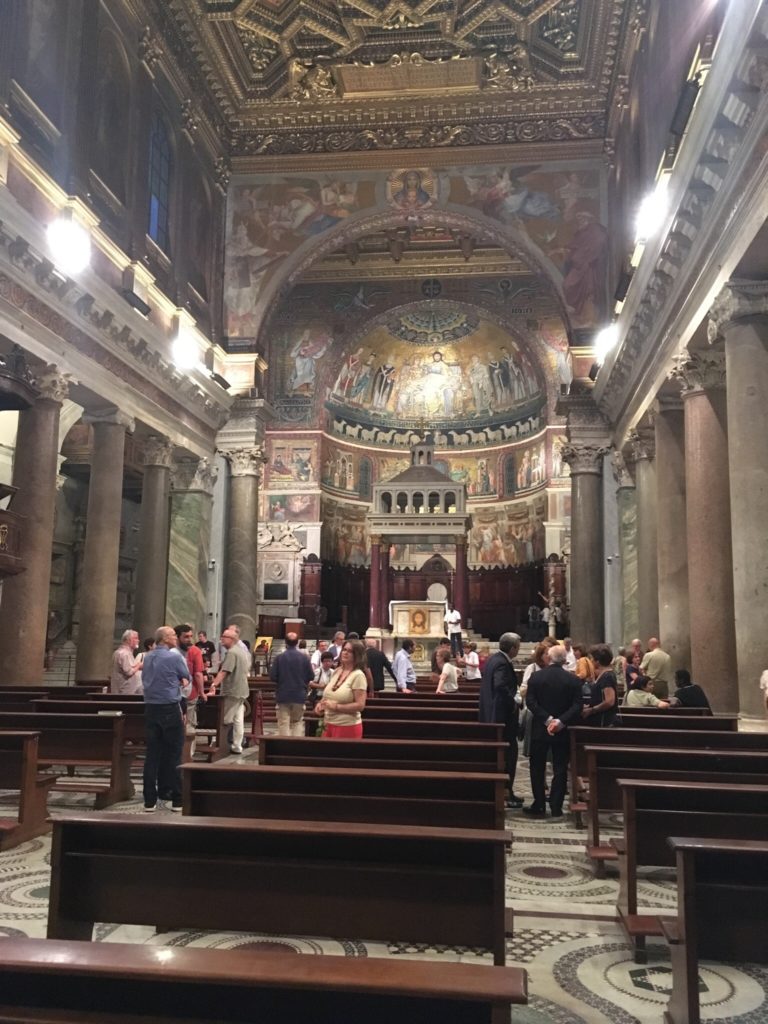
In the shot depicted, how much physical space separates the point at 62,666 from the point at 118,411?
7.49 meters

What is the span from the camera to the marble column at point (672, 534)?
553 inches

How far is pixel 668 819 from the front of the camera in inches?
175

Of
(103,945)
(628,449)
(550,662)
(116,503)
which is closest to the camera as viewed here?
(103,945)

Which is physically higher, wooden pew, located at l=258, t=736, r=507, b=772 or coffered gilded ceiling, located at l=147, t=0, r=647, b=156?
coffered gilded ceiling, located at l=147, t=0, r=647, b=156

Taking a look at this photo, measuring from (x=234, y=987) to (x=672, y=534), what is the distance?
13646mm

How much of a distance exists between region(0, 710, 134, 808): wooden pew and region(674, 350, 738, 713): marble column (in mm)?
7570

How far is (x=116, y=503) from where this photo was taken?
52.1 ft

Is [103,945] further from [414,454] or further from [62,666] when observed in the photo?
[414,454]

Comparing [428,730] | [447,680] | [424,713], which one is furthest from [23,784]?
[447,680]

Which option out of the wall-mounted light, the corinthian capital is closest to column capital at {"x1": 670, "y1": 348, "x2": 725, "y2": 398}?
the corinthian capital

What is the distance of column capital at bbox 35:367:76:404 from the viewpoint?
1330cm

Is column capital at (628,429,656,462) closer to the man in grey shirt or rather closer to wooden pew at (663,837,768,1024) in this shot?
the man in grey shirt

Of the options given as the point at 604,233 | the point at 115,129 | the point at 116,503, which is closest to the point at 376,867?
the point at 116,503

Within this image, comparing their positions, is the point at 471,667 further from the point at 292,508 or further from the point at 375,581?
the point at 292,508
